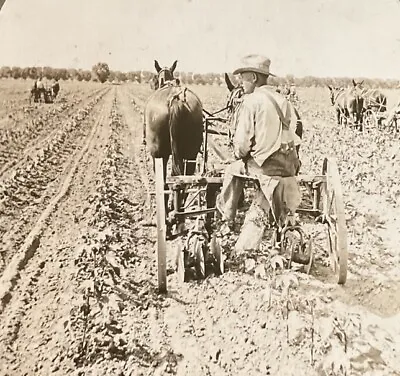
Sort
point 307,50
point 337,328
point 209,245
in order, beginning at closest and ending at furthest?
point 337,328, point 209,245, point 307,50

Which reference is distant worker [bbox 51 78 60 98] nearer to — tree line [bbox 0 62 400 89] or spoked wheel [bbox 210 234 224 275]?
tree line [bbox 0 62 400 89]

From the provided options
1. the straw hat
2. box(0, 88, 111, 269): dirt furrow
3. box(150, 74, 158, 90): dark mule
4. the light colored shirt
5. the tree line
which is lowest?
box(0, 88, 111, 269): dirt furrow

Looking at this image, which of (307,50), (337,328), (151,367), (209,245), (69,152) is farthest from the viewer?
(69,152)

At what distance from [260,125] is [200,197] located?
58 centimetres

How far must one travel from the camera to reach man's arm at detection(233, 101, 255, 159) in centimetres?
254

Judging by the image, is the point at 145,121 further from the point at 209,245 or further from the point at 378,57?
the point at 378,57

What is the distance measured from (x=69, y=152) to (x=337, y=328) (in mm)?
1680

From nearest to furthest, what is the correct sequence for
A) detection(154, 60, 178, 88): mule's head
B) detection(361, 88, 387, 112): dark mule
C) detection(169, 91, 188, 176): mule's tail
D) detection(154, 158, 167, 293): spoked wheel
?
1. detection(154, 158, 167, 293): spoked wheel
2. detection(154, 60, 178, 88): mule's head
3. detection(169, 91, 188, 176): mule's tail
4. detection(361, 88, 387, 112): dark mule

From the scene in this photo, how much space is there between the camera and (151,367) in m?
2.19

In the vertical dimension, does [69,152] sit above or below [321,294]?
above

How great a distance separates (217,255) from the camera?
101 inches

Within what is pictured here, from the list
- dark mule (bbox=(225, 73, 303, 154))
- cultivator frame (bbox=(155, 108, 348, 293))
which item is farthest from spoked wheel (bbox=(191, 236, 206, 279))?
dark mule (bbox=(225, 73, 303, 154))

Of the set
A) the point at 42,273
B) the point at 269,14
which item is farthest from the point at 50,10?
the point at 42,273

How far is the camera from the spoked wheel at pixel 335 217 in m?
2.48
